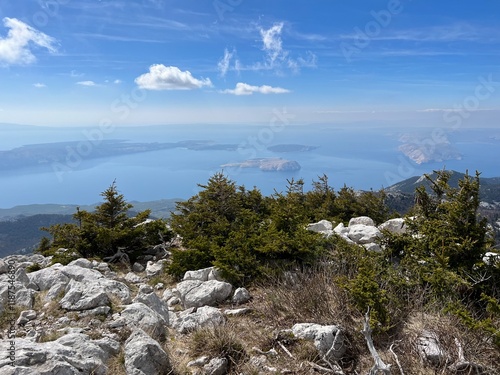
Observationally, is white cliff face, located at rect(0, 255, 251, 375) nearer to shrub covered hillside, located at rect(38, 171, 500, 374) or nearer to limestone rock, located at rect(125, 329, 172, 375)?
limestone rock, located at rect(125, 329, 172, 375)

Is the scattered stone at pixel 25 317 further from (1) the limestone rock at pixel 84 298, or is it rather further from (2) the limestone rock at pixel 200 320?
(2) the limestone rock at pixel 200 320

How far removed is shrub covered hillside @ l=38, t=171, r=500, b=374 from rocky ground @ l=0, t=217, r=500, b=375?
26 mm

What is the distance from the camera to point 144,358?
4.06 metres

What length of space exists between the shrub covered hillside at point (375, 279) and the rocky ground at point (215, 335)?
3cm

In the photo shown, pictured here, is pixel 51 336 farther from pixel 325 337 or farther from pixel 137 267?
pixel 137 267

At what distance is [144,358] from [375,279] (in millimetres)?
3979

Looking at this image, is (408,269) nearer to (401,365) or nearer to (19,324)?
(401,365)

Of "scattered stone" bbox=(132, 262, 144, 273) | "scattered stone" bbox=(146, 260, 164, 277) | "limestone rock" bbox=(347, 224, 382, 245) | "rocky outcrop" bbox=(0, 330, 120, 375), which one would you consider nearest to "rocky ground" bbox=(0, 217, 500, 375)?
"rocky outcrop" bbox=(0, 330, 120, 375)

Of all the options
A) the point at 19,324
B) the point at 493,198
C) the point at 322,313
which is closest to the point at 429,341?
the point at 322,313

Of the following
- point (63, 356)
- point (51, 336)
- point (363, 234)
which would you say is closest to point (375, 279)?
point (63, 356)

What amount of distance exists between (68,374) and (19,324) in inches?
106

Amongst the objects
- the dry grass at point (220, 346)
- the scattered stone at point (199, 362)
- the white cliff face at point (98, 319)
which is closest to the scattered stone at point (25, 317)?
the white cliff face at point (98, 319)

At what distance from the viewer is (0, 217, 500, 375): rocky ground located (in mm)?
3871

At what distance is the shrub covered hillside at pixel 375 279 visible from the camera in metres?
4.18
